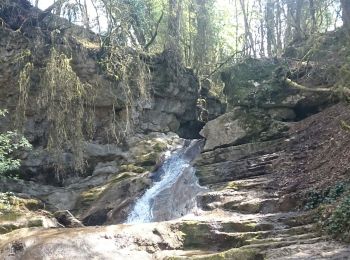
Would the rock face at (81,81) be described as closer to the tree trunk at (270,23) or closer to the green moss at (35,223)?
the green moss at (35,223)

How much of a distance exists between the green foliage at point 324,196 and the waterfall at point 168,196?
3867mm

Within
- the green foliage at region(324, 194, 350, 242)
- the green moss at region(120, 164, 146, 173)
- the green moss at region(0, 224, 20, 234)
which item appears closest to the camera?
the green foliage at region(324, 194, 350, 242)

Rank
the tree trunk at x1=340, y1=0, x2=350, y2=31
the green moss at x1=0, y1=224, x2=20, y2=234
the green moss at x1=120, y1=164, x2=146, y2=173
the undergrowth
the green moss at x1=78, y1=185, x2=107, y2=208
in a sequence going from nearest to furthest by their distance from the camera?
the undergrowth → the green moss at x1=0, y1=224, x2=20, y2=234 → the tree trunk at x1=340, y1=0, x2=350, y2=31 → the green moss at x1=78, y1=185, x2=107, y2=208 → the green moss at x1=120, y1=164, x2=146, y2=173

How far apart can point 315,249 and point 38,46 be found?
1474cm

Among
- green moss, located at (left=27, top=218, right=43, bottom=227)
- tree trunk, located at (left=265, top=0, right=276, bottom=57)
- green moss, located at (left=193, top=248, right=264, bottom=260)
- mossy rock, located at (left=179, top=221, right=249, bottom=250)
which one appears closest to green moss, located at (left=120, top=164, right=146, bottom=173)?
green moss, located at (left=27, top=218, right=43, bottom=227)

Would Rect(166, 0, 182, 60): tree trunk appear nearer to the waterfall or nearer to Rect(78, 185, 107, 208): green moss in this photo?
the waterfall

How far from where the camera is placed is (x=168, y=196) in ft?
47.9

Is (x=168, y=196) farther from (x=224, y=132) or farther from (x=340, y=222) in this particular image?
(x=340, y=222)

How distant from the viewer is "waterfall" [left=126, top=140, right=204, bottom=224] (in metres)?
13.7

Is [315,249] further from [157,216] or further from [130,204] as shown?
[130,204]

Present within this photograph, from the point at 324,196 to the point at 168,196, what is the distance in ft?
19.6

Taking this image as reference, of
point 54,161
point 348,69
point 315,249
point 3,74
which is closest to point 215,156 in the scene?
point 348,69

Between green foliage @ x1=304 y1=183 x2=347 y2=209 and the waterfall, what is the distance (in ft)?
12.7

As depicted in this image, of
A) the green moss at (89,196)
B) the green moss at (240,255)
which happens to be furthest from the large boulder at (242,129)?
the green moss at (240,255)
